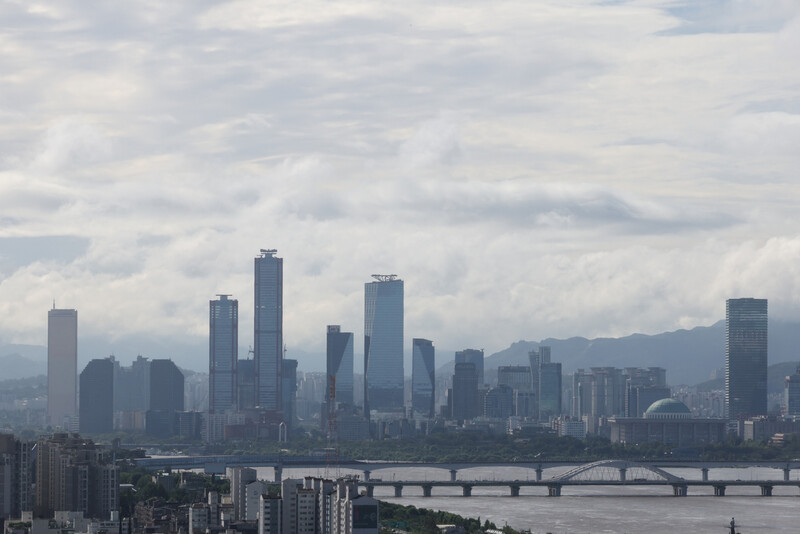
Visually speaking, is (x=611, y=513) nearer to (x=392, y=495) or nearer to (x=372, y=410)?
(x=392, y=495)

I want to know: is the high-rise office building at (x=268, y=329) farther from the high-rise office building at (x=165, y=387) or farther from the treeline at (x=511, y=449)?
the treeline at (x=511, y=449)

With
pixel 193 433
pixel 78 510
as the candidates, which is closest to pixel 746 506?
pixel 78 510

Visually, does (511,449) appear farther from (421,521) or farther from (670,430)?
(421,521)

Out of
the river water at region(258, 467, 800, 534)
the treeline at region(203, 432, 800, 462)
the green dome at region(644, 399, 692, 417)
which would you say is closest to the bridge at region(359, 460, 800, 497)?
the river water at region(258, 467, 800, 534)

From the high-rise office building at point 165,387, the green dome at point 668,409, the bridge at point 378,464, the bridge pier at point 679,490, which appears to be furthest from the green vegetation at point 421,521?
the high-rise office building at point 165,387

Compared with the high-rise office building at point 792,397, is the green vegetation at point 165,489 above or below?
below

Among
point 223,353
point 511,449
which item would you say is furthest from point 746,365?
point 223,353
